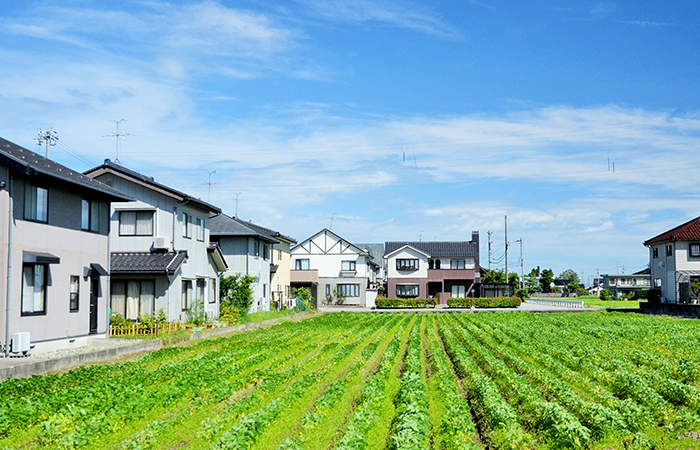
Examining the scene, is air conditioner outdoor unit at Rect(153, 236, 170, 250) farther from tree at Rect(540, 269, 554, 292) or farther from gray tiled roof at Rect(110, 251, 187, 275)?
tree at Rect(540, 269, 554, 292)

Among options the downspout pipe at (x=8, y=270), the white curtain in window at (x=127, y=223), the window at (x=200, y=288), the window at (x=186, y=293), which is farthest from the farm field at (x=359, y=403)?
the window at (x=200, y=288)

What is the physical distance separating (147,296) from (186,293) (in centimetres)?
262

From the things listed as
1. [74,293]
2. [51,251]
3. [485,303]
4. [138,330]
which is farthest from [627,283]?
[51,251]

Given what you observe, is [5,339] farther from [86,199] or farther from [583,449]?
[583,449]

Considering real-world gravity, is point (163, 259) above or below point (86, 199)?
below

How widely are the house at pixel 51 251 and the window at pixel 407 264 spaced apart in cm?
4638

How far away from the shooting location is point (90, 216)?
2177cm

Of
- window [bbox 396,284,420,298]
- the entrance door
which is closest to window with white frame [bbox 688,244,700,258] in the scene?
window [bbox 396,284,420,298]

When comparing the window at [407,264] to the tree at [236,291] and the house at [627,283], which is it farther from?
the house at [627,283]

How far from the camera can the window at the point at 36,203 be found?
60.3ft

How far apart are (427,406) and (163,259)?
1751 centimetres

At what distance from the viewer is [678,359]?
61.4ft

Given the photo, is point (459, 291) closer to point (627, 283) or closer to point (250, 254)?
point (250, 254)

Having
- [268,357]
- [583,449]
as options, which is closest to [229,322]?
[268,357]
